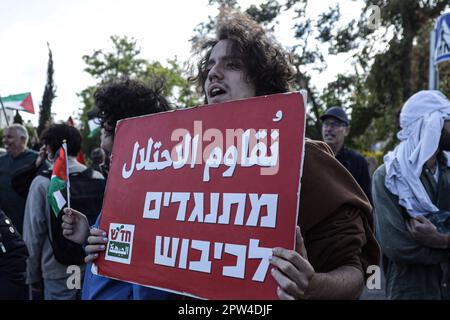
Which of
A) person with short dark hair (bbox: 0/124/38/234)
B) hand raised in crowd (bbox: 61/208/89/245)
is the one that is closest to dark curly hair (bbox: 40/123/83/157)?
person with short dark hair (bbox: 0/124/38/234)

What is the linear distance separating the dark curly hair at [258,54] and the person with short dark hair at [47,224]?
7.08 feet

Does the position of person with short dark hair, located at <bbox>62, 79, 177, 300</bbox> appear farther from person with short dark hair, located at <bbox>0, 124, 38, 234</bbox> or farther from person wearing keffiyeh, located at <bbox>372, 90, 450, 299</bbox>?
person with short dark hair, located at <bbox>0, 124, 38, 234</bbox>

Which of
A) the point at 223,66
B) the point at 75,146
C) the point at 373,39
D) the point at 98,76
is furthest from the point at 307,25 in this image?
the point at 98,76

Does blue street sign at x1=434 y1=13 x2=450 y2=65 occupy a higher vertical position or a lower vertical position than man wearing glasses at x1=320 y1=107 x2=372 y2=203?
higher

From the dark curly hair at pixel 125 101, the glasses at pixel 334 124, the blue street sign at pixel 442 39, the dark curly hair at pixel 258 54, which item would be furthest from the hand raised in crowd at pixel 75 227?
the blue street sign at pixel 442 39

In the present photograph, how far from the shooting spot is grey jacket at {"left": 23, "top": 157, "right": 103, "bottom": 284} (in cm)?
387

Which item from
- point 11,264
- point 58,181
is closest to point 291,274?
point 58,181

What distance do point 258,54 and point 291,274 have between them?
0.92 meters

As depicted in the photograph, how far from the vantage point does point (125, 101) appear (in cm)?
253

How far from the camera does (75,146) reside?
390 centimetres

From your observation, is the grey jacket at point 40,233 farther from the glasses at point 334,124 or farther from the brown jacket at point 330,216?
the brown jacket at point 330,216

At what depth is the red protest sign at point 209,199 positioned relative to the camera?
141 centimetres

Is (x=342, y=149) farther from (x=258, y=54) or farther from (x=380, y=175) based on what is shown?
(x=258, y=54)

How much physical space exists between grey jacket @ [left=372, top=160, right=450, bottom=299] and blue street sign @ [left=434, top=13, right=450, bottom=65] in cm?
251
